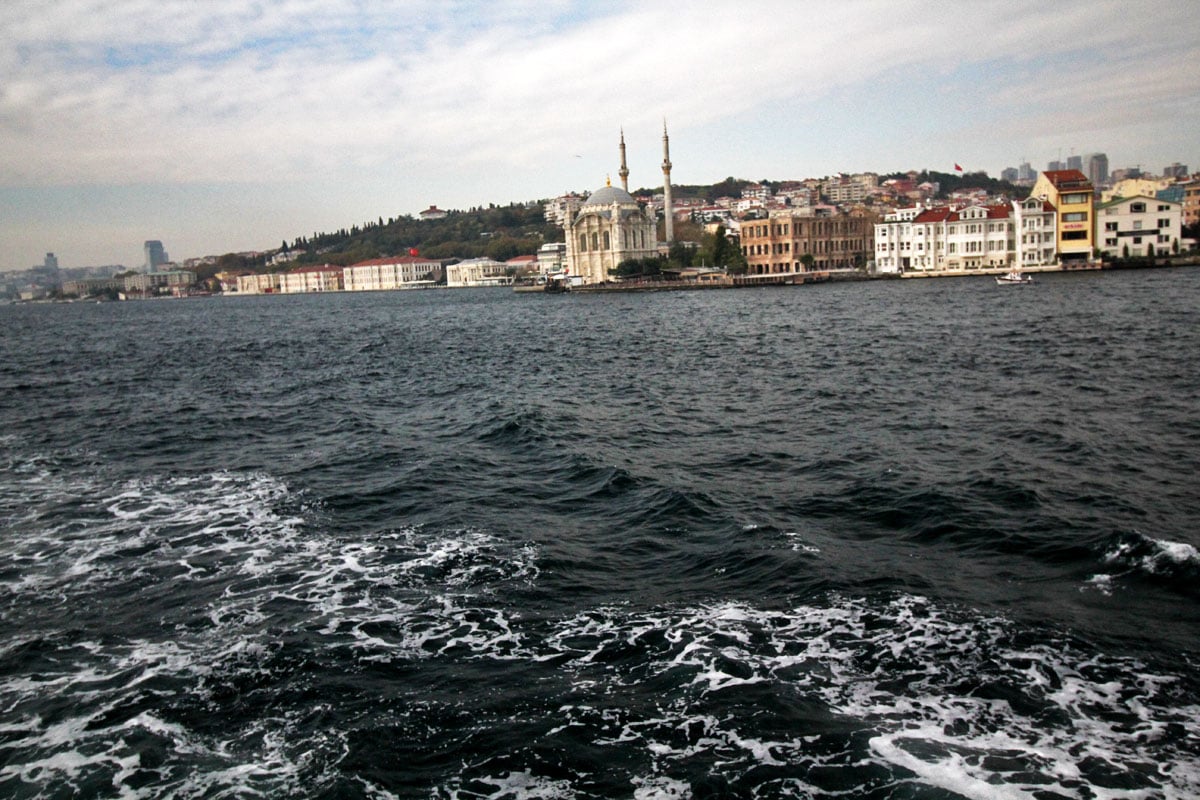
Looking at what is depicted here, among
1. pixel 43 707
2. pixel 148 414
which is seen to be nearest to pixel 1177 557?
pixel 43 707

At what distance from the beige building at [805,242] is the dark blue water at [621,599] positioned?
5592cm

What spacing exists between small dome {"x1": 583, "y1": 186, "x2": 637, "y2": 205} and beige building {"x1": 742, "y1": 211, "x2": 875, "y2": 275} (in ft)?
54.7

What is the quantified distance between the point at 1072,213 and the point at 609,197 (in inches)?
1722

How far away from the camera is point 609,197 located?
85500 millimetres

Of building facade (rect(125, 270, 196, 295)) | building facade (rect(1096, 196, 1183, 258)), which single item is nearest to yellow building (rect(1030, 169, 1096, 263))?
building facade (rect(1096, 196, 1183, 258))

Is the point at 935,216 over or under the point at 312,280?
under

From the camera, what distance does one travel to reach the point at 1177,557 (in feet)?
20.6

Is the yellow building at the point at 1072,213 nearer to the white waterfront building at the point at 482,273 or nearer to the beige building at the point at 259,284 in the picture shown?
the white waterfront building at the point at 482,273

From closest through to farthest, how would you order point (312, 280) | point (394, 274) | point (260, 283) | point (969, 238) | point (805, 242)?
point (969, 238) → point (805, 242) → point (394, 274) → point (312, 280) → point (260, 283)

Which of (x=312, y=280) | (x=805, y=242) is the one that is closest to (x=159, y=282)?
(x=312, y=280)

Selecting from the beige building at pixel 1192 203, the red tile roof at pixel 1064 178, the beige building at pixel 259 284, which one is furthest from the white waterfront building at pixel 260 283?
the beige building at pixel 1192 203

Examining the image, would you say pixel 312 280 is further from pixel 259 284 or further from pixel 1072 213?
pixel 1072 213

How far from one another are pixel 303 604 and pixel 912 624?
4.21 metres

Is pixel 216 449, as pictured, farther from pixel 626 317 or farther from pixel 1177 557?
pixel 626 317
